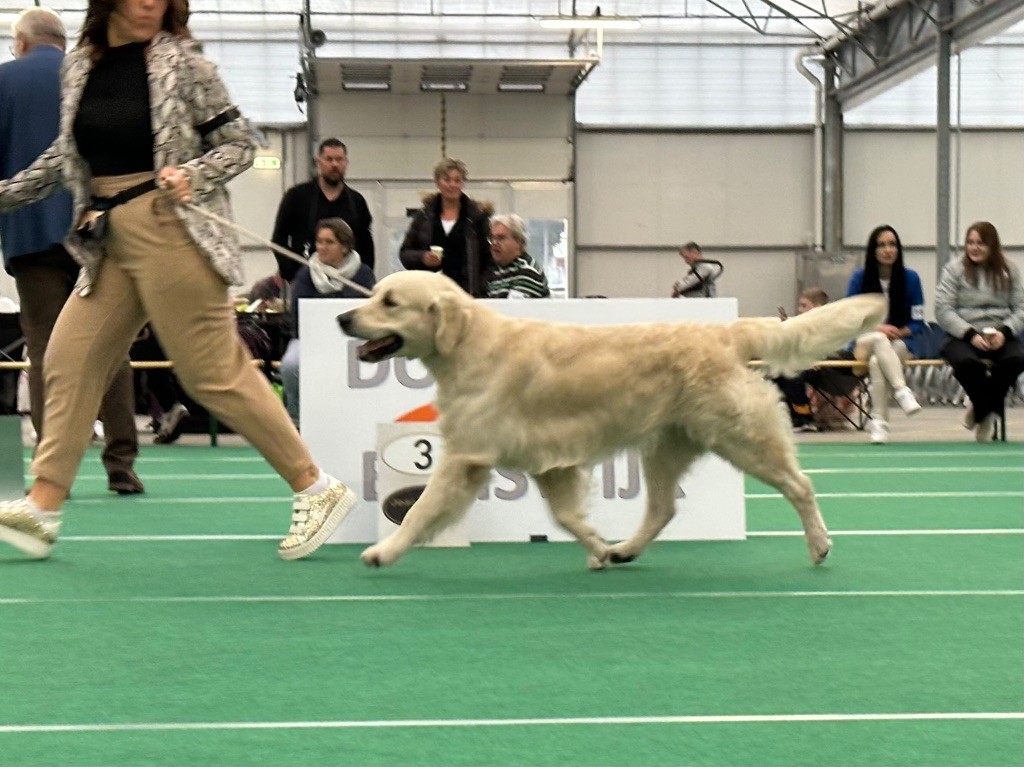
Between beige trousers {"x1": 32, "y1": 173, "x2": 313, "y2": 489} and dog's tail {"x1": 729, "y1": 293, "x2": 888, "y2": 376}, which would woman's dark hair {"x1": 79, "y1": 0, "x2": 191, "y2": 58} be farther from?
dog's tail {"x1": 729, "y1": 293, "x2": 888, "y2": 376}

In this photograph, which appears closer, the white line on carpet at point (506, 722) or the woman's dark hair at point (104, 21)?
the white line on carpet at point (506, 722)

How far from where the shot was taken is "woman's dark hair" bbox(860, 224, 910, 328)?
10016mm

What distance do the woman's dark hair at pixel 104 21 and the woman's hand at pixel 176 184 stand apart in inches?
16.6

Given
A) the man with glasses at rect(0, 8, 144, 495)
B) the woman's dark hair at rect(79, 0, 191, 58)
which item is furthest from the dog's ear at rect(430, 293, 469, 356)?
the man with glasses at rect(0, 8, 144, 495)

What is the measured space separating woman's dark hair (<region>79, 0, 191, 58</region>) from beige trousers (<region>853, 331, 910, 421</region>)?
21.9 ft

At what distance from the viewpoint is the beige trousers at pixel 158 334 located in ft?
13.8

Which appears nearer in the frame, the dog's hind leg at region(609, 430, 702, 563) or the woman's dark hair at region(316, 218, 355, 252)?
the dog's hind leg at region(609, 430, 702, 563)

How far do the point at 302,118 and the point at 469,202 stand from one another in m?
14.7

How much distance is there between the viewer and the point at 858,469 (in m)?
7.89

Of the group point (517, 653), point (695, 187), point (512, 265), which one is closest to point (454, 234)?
point (512, 265)

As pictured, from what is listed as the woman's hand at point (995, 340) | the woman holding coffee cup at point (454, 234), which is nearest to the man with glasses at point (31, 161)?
the woman holding coffee cup at point (454, 234)

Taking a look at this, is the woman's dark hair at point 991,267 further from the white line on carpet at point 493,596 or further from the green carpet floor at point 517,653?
the white line on carpet at point 493,596

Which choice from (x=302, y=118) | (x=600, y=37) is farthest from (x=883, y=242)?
(x=302, y=118)

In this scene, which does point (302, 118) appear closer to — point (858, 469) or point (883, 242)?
point (883, 242)
